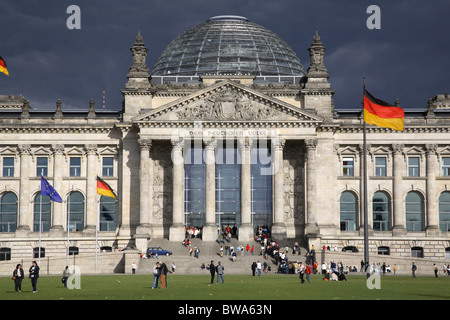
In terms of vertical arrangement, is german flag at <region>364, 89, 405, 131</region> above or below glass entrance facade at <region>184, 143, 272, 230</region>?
above

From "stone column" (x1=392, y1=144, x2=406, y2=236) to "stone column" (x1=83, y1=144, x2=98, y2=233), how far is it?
3677 centimetres

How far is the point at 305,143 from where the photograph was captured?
301ft

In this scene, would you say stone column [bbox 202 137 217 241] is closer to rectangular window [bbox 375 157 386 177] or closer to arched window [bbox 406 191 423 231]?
rectangular window [bbox 375 157 386 177]

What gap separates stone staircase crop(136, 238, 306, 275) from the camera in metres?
75.8

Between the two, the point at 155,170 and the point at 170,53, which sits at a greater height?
the point at 170,53

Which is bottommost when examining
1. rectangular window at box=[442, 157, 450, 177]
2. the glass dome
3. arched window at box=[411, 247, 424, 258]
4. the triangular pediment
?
arched window at box=[411, 247, 424, 258]

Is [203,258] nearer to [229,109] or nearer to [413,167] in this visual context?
[229,109]

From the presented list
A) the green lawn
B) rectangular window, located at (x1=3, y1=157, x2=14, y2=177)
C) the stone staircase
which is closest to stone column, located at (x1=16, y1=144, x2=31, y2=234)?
rectangular window, located at (x1=3, y1=157, x2=14, y2=177)

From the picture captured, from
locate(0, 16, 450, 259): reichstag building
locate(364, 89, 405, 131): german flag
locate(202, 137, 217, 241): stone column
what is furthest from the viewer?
locate(0, 16, 450, 259): reichstag building

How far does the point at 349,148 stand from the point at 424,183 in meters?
10.3

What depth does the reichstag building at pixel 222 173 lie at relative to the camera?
9256 cm
